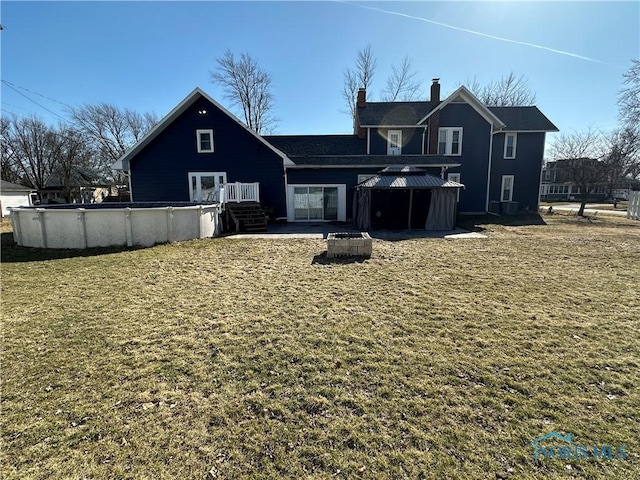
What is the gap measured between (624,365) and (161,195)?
17.7 metres

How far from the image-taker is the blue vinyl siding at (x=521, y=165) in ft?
67.4

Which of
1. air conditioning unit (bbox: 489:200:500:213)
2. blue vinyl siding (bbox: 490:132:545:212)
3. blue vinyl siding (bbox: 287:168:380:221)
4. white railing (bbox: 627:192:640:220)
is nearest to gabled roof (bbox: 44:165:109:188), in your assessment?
blue vinyl siding (bbox: 287:168:380:221)

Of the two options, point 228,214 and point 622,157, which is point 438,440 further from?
point 622,157

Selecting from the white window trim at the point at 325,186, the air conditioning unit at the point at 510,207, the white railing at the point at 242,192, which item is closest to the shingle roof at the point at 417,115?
the air conditioning unit at the point at 510,207

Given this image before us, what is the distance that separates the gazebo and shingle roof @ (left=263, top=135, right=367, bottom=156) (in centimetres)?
454

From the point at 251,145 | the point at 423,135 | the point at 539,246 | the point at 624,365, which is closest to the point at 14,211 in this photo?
the point at 251,145

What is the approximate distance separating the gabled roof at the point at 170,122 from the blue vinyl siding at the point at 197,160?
20cm

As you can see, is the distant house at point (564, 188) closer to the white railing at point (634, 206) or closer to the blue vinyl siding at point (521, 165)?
the white railing at point (634, 206)

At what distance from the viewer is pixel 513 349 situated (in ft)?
11.6

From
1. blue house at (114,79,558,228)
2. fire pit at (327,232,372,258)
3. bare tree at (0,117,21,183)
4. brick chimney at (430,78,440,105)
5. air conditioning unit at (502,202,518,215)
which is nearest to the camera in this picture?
fire pit at (327,232,372,258)

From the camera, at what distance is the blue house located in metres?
15.1

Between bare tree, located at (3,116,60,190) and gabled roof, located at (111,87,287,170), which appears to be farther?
bare tree, located at (3,116,60,190)

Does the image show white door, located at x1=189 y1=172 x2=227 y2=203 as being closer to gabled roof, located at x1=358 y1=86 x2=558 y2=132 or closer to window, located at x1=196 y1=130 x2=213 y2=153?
window, located at x1=196 y1=130 x2=213 y2=153

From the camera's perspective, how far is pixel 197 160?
15.7 meters
